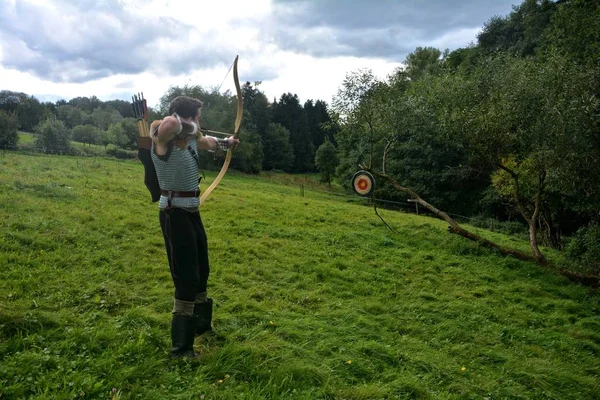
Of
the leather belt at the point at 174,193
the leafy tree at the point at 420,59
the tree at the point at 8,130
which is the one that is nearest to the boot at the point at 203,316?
the leather belt at the point at 174,193

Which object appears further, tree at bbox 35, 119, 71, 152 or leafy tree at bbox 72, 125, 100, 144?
leafy tree at bbox 72, 125, 100, 144

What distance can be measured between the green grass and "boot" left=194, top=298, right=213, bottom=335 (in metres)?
0.14

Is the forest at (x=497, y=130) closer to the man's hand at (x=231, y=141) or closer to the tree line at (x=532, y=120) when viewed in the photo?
the tree line at (x=532, y=120)

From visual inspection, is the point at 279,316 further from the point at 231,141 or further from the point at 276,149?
the point at 276,149

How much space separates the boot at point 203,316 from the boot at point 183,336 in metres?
0.46

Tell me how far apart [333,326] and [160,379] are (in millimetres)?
2381

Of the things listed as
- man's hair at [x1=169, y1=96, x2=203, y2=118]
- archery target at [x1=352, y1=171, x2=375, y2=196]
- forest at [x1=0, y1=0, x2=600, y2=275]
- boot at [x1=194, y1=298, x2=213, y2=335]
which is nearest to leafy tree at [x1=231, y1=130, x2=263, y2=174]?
forest at [x1=0, y1=0, x2=600, y2=275]

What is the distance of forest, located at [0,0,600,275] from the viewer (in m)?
8.83

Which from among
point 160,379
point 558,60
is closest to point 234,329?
point 160,379

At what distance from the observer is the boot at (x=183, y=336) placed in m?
3.66

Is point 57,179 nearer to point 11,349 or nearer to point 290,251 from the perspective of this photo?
point 290,251

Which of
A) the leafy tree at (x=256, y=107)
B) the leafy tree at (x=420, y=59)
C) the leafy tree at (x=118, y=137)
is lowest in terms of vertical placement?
the leafy tree at (x=118, y=137)

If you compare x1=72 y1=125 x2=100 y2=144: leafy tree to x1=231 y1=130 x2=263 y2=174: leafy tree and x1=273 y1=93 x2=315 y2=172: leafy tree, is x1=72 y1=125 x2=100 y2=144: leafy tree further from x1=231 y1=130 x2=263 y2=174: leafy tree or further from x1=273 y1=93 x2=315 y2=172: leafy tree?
x1=273 y1=93 x2=315 y2=172: leafy tree

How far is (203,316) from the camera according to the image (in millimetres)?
4223
